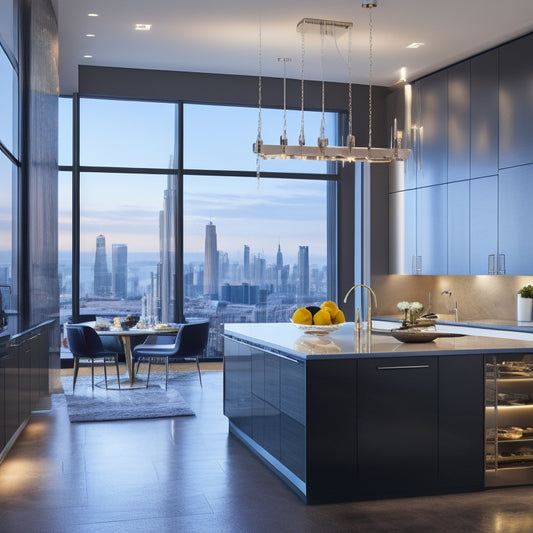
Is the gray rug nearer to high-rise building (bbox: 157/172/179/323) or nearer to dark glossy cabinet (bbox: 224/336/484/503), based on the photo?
high-rise building (bbox: 157/172/179/323)

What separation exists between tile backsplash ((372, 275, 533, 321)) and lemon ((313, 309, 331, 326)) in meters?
3.59

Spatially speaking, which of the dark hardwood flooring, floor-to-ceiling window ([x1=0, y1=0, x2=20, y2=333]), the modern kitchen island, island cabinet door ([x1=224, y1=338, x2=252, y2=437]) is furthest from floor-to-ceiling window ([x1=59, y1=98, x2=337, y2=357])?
the modern kitchen island

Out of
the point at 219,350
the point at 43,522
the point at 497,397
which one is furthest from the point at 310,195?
the point at 43,522

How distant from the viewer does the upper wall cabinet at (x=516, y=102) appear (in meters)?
7.13

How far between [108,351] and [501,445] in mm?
4929

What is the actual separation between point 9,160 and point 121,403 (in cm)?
244

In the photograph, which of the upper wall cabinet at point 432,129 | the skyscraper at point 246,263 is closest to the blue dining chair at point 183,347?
the skyscraper at point 246,263

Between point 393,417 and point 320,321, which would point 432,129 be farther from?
point 393,417

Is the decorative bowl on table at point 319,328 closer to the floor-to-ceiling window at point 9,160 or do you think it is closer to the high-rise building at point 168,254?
the floor-to-ceiling window at point 9,160

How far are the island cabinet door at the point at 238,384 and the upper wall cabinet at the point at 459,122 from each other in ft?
11.8

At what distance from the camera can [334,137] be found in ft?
32.0

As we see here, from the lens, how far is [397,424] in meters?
4.14

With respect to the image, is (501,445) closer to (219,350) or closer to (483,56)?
(483,56)

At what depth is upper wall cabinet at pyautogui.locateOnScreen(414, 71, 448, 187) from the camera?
27.6ft
